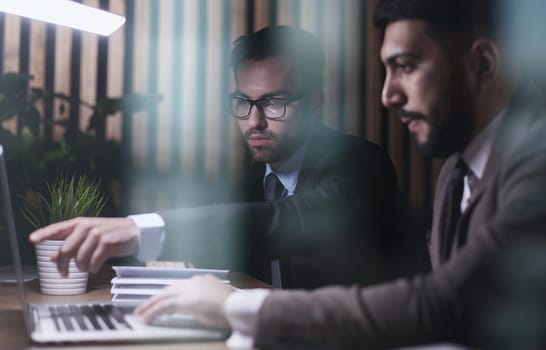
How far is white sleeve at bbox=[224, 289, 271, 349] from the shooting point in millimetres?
895

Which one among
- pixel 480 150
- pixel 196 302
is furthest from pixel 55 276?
pixel 480 150

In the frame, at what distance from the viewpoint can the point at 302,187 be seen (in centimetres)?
200

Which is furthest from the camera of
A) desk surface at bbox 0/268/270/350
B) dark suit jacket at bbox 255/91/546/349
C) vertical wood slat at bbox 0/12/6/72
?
vertical wood slat at bbox 0/12/6/72

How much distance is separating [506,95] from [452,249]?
0.30m

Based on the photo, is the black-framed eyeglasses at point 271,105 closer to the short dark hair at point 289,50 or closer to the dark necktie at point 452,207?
the short dark hair at point 289,50

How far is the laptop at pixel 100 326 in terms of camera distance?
0.93m

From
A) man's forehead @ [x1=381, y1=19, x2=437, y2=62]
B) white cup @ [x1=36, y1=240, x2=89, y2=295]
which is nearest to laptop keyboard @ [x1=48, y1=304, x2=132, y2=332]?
white cup @ [x1=36, y1=240, x2=89, y2=295]

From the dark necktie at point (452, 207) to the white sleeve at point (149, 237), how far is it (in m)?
0.57

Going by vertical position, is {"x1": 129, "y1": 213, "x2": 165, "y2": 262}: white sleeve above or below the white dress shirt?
below

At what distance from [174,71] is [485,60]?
183 centimetres

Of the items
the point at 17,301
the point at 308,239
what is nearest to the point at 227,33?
the point at 308,239

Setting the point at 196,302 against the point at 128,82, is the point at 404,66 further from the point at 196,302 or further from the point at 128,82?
the point at 128,82

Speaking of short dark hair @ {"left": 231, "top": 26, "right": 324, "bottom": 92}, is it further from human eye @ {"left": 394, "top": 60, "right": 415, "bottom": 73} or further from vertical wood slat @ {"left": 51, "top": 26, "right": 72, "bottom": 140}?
human eye @ {"left": 394, "top": 60, "right": 415, "bottom": 73}

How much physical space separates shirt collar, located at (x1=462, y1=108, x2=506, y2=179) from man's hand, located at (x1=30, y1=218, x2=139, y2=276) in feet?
2.18
